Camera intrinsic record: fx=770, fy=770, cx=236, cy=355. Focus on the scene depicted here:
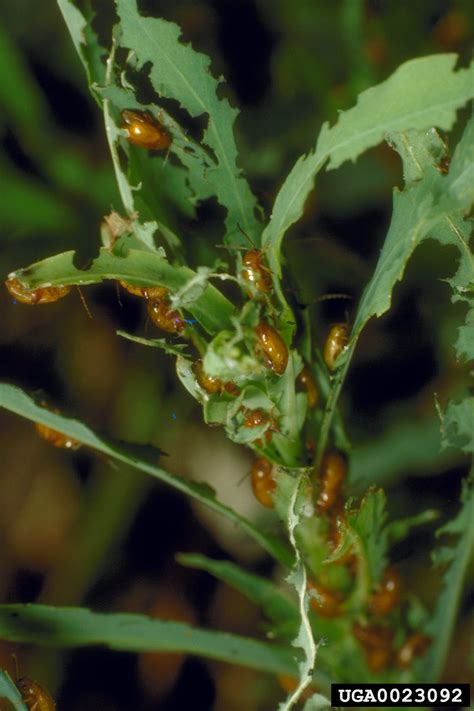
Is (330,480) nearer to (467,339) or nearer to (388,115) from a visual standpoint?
(467,339)

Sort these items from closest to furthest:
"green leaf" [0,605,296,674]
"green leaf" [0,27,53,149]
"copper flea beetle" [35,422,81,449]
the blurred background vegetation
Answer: "green leaf" [0,605,296,674], "copper flea beetle" [35,422,81,449], the blurred background vegetation, "green leaf" [0,27,53,149]

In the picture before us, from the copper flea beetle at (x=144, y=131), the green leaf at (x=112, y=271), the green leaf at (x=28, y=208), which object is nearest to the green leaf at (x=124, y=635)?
the green leaf at (x=112, y=271)

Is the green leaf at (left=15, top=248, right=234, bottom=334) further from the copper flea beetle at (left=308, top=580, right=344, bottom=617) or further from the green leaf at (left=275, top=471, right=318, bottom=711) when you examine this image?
the copper flea beetle at (left=308, top=580, right=344, bottom=617)

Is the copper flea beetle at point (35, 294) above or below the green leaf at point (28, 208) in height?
below

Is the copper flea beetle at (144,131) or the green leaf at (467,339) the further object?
the green leaf at (467,339)

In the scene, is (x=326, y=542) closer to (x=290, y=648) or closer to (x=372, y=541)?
(x=372, y=541)

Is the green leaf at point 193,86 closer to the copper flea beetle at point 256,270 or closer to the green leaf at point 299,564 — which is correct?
the copper flea beetle at point 256,270

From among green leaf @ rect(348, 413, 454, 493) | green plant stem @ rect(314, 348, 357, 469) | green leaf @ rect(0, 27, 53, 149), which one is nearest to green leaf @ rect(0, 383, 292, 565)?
green plant stem @ rect(314, 348, 357, 469)

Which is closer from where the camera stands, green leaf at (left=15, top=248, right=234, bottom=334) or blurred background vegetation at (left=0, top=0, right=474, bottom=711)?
green leaf at (left=15, top=248, right=234, bottom=334)
